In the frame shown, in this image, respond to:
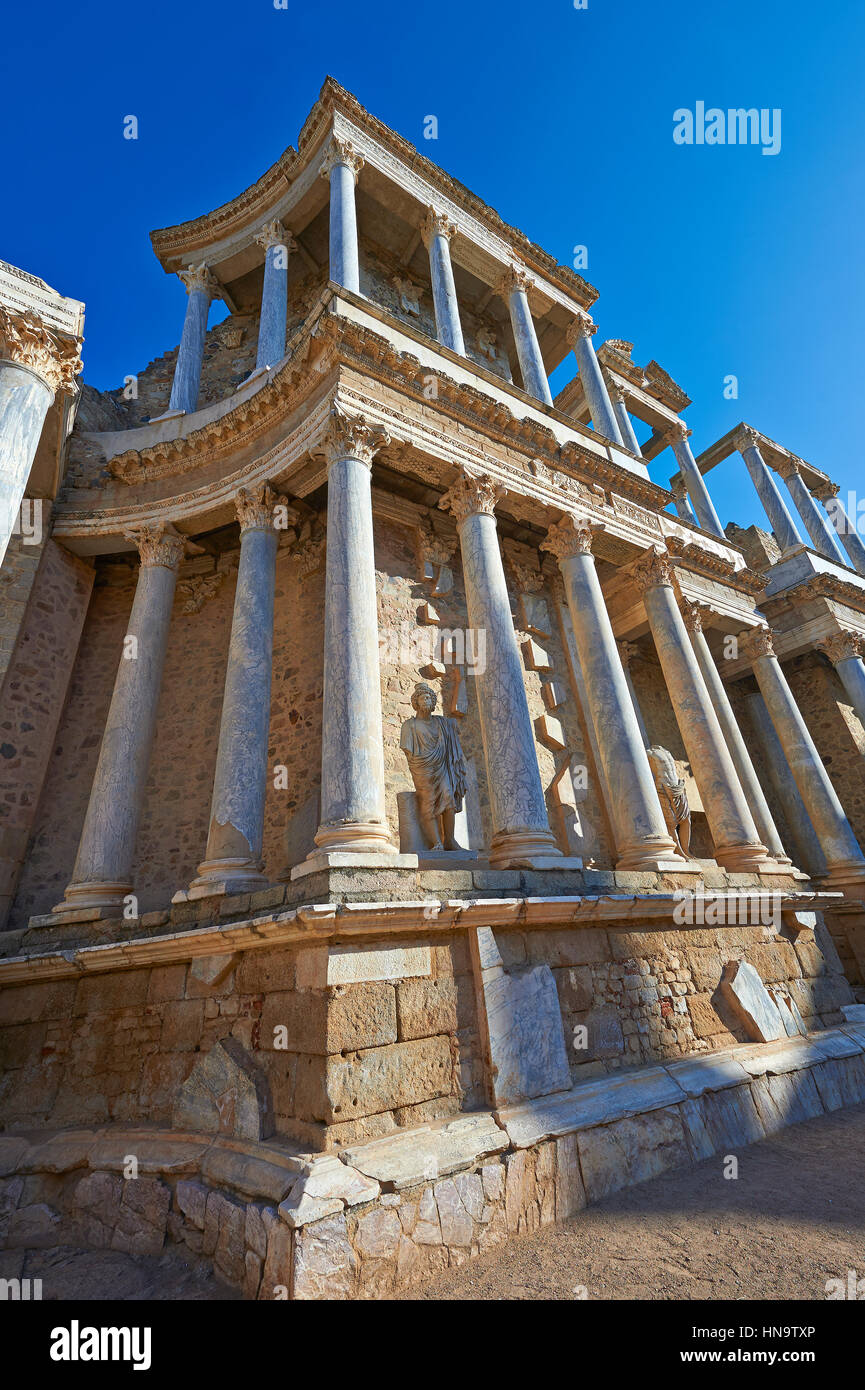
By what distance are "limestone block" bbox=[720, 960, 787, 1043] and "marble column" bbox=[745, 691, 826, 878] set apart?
7317 millimetres

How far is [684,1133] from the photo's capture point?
191 inches

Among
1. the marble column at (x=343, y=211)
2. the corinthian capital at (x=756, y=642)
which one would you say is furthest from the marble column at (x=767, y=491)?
the marble column at (x=343, y=211)

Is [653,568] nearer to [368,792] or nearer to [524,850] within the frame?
[524,850]

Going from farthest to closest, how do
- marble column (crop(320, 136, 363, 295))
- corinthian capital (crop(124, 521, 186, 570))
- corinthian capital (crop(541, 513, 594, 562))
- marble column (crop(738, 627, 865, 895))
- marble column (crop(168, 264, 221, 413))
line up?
marble column (crop(738, 627, 865, 895)) < marble column (crop(168, 264, 221, 413)) < corinthian capital (crop(541, 513, 594, 562)) < corinthian capital (crop(124, 521, 186, 570)) < marble column (crop(320, 136, 363, 295))

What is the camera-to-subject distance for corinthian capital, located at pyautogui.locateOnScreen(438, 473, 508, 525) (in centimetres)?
816

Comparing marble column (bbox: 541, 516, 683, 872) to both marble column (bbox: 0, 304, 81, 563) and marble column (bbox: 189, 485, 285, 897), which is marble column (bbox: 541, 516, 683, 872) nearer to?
marble column (bbox: 189, 485, 285, 897)

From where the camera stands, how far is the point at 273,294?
10375 millimetres

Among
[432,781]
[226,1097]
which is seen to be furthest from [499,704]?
[226,1097]

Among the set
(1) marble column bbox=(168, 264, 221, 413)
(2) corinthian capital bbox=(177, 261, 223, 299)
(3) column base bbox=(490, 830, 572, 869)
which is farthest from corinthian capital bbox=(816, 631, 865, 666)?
(2) corinthian capital bbox=(177, 261, 223, 299)

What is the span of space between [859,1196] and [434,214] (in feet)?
47.2

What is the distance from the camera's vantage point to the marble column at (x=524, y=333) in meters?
11.2

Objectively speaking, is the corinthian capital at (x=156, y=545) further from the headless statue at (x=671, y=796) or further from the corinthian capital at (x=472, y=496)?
the headless statue at (x=671, y=796)

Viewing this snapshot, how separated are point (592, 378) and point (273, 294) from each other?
22.1 feet
